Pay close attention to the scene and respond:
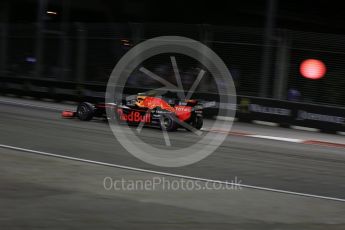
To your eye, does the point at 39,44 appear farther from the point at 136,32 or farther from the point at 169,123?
the point at 169,123

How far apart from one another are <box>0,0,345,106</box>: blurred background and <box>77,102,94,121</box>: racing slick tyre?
21.6 feet

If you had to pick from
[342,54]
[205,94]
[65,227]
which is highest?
[342,54]

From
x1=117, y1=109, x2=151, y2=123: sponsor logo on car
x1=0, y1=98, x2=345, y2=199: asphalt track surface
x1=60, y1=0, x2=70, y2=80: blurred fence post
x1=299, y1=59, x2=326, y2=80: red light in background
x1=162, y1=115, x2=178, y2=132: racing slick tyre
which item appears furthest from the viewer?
x1=60, y1=0, x2=70, y2=80: blurred fence post

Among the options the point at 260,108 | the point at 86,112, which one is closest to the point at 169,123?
the point at 86,112

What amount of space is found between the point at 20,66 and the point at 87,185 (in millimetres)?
22525

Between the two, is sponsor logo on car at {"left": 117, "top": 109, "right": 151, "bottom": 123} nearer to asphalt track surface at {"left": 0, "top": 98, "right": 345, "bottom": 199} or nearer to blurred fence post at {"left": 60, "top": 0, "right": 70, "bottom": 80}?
asphalt track surface at {"left": 0, "top": 98, "right": 345, "bottom": 199}

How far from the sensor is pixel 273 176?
9250mm

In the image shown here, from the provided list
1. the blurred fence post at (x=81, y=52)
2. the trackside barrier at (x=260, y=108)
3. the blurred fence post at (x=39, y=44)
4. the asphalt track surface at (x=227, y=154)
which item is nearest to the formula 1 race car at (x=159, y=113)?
the asphalt track surface at (x=227, y=154)

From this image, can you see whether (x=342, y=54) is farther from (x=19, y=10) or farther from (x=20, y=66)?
(x=19, y=10)

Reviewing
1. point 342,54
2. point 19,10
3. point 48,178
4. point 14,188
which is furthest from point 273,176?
point 19,10

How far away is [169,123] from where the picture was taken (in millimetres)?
14422

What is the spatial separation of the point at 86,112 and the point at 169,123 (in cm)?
260

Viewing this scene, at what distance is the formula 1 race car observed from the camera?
567 inches

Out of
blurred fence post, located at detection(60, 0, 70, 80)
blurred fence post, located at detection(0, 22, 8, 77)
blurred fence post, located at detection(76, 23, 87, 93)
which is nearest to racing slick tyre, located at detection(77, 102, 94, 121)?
blurred fence post, located at detection(76, 23, 87, 93)
